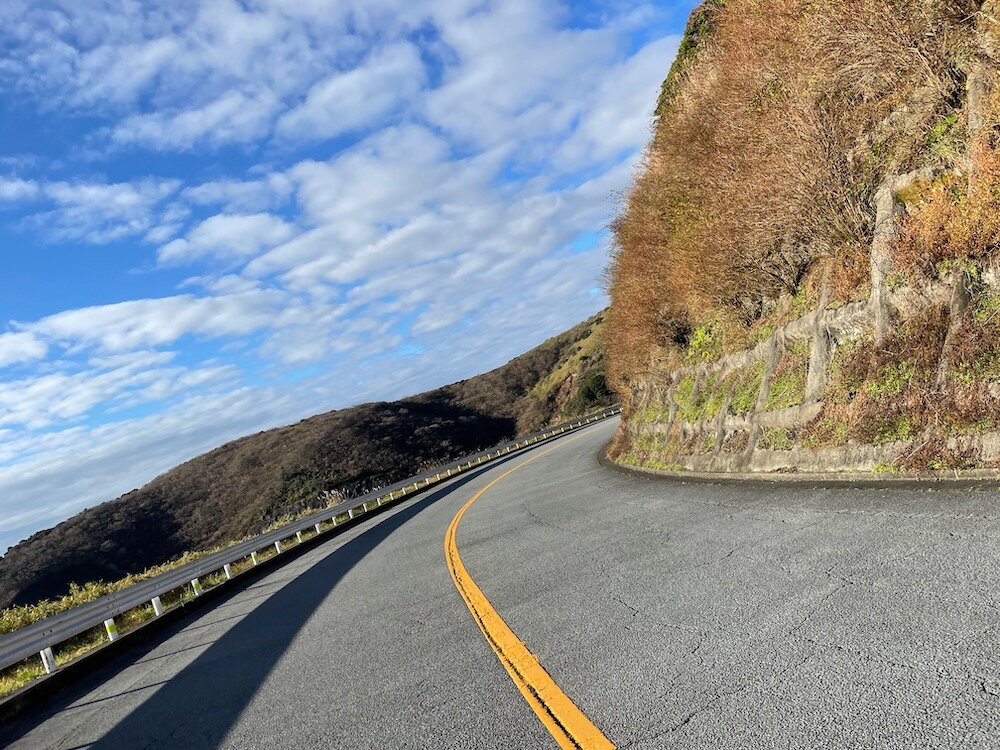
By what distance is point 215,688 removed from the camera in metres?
6.00

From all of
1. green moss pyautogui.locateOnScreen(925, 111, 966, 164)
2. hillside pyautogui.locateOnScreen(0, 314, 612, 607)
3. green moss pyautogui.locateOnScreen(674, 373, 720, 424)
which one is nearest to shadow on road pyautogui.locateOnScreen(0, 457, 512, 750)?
green moss pyautogui.locateOnScreen(674, 373, 720, 424)

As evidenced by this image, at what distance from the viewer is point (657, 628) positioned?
4.57 m

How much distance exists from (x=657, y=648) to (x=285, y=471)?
56.0 metres

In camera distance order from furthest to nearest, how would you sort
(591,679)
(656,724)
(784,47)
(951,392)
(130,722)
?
(784,47), (951,392), (130,722), (591,679), (656,724)

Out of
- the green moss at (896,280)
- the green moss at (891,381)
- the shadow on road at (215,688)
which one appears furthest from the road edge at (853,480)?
the shadow on road at (215,688)

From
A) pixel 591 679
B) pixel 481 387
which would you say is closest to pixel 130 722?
pixel 591 679

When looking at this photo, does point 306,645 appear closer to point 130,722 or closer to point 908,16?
point 130,722

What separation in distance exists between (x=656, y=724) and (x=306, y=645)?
15.3 feet

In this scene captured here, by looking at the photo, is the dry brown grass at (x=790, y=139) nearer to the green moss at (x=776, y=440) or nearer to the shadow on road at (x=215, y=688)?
the green moss at (x=776, y=440)

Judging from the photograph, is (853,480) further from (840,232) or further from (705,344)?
(705,344)

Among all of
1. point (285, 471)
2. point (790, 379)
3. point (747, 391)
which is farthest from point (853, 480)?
point (285, 471)

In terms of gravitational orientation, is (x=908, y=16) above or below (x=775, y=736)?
A: above

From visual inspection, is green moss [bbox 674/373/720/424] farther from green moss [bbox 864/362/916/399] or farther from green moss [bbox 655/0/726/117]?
green moss [bbox 655/0/726/117]

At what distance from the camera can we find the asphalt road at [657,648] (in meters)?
3.11
